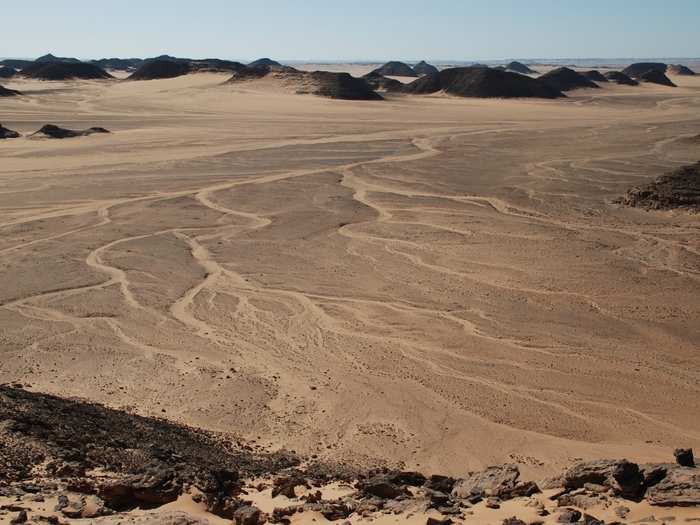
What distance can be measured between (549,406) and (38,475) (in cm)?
511

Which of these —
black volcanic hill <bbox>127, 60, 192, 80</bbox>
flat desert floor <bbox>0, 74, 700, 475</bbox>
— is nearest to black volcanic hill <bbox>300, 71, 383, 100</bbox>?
black volcanic hill <bbox>127, 60, 192, 80</bbox>

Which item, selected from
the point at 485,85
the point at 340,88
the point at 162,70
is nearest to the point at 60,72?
the point at 162,70

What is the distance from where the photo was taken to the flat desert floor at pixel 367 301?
800cm

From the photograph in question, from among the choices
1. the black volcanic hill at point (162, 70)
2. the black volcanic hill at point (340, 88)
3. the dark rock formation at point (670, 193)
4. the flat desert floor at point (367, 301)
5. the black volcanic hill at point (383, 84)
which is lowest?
the flat desert floor at point (367, 301)

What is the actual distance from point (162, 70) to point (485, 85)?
33388 mm

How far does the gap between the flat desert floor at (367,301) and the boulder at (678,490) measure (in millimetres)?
2328

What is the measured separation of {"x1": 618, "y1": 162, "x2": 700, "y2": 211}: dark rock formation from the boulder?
46.2 ft

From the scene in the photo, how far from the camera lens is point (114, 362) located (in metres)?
9.32

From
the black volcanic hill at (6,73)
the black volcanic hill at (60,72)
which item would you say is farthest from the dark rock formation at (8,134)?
the black volcanic hill at (6,73)

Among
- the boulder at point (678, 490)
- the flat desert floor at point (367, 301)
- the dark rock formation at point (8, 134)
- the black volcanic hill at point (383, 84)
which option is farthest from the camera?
the black volcanic hill at point (383, 84)

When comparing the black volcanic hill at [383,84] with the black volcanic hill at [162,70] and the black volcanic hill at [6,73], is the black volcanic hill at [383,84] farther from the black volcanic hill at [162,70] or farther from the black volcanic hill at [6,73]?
the black volcanic hill at [6,73]

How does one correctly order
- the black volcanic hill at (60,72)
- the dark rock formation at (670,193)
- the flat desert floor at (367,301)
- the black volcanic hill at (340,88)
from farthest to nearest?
the black volcanic hill at (60,72)
the black volcanic hill at (340,88)
the dark rock formation at (670,193)
the flat desert floor at (367,301)

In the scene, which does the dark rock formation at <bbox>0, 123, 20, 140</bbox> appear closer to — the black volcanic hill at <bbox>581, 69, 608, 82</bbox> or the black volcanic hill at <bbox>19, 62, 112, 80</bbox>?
the black volcanic hill at <bbox>19, 62, 112, 80</bbox>

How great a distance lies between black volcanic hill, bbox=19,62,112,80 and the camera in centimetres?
7525
